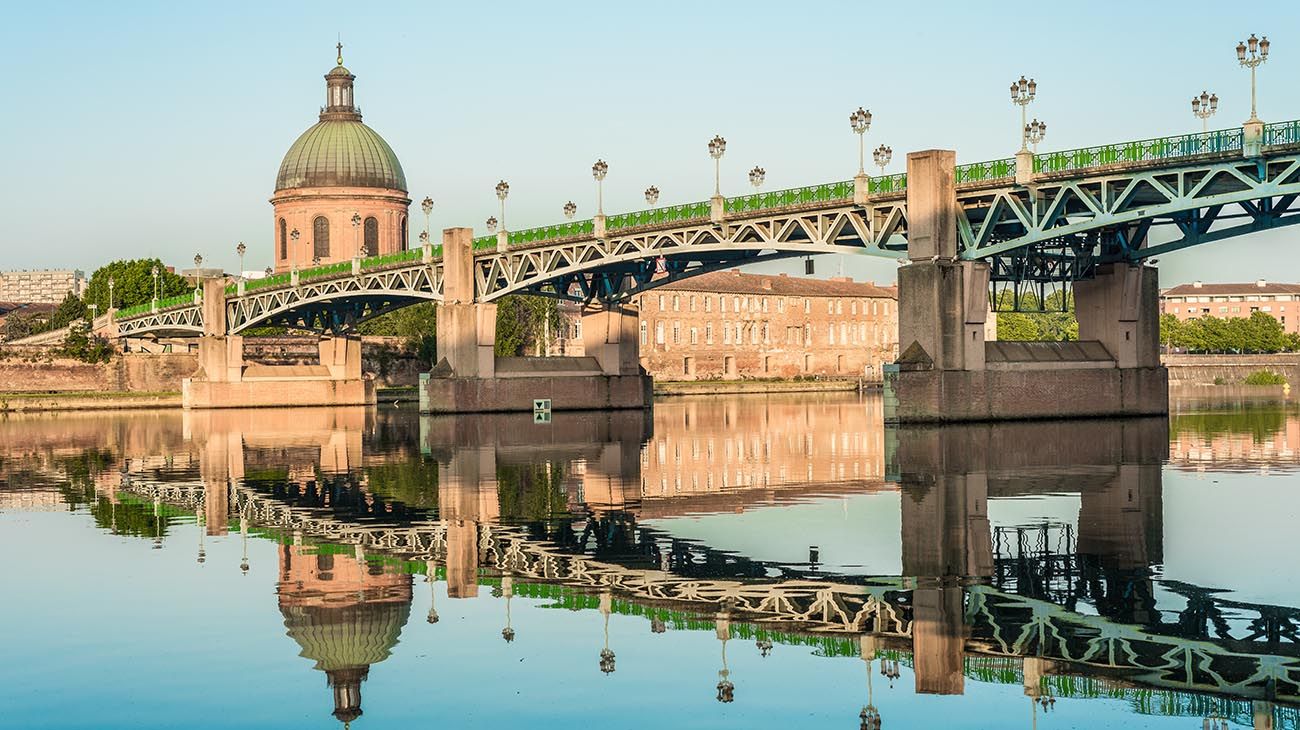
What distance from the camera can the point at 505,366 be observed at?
84.1 meters

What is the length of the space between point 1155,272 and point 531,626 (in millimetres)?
53517

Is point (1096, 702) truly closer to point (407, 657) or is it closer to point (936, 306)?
point (407, 657)

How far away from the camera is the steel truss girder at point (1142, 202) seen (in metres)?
51.6

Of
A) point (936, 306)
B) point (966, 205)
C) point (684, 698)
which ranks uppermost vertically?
point (966, 205)

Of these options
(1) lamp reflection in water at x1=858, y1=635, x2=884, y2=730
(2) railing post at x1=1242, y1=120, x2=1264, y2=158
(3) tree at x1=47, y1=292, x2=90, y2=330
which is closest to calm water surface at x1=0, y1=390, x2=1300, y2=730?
(1) lamp reflection in water at x1=858, y1=635, x2=884, y2=730

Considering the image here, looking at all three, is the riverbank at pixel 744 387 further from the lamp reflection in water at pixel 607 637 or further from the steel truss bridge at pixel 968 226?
the lamp reflection in water at pixel 607 637

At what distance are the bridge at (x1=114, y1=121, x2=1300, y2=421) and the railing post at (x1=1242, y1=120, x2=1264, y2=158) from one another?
0.15 feet

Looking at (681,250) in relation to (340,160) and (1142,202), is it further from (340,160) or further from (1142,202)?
(340,160)

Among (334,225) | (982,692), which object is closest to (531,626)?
(982,692)

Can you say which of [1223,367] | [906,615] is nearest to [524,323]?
[1223,367]

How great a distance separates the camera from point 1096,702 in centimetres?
1420

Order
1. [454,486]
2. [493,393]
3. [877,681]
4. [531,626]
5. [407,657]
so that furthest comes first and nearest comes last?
[493,393] → [454,486] → [531,626] → [407,657] → [877,681]

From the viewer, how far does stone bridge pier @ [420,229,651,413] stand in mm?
82438

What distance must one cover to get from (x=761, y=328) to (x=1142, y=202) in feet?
307
